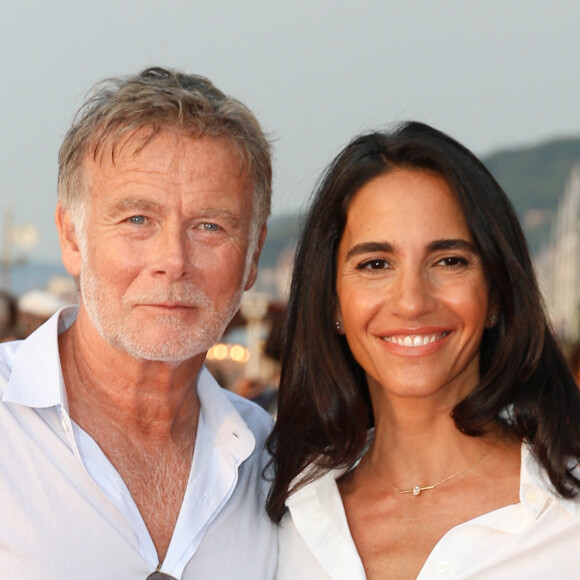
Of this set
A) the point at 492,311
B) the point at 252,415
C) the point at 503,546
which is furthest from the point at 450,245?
the point at 252,415

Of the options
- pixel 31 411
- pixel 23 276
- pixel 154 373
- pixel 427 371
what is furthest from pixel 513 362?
pixel 23 276

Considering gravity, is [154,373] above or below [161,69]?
below

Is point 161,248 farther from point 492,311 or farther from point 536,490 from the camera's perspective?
point 536,490

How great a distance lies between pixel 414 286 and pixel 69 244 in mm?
1157

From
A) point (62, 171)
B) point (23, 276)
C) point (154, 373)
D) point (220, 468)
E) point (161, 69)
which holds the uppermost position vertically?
point (161, 69)

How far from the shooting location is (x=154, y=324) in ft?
9.19

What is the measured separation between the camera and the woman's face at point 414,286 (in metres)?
2.70

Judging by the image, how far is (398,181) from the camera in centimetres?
282

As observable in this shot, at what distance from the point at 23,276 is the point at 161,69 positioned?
13936mm

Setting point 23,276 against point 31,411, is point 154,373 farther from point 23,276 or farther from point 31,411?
point 23,276

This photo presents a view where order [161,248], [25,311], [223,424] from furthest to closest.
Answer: [25,311] → [223,424] → [161,248]

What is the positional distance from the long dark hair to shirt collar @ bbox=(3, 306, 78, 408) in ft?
2.55

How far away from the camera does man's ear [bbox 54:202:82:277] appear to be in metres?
3.04

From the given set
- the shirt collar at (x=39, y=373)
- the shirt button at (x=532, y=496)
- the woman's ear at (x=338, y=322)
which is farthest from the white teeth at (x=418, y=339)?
the shirt collar at (x=39, y=373)
